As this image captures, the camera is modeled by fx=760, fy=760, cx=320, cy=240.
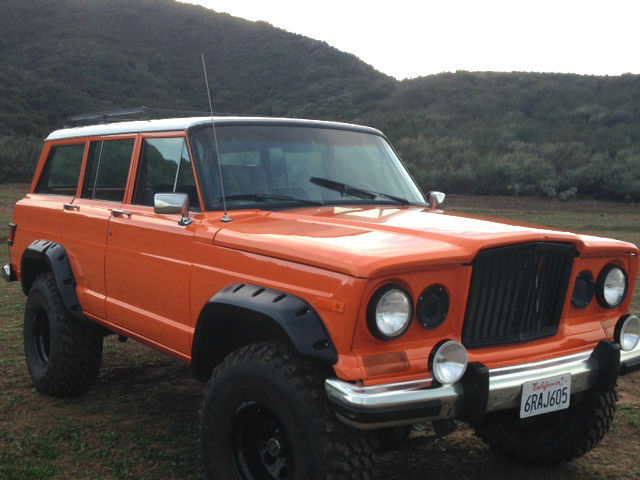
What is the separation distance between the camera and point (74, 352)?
5078mm

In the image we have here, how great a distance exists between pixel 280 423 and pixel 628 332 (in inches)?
68.1

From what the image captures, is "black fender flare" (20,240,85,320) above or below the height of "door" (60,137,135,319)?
below

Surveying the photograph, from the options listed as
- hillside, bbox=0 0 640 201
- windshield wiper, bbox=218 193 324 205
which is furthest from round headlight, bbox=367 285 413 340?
hillside, bbox=0 0 640 201

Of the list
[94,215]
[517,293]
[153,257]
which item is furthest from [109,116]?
[517,293]

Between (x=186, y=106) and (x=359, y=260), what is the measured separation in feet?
138

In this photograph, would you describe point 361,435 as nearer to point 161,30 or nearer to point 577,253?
point 577,253

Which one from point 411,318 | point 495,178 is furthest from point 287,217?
point 495,178

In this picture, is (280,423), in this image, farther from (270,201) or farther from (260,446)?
(270,201)

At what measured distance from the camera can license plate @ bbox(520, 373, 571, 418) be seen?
3111mm

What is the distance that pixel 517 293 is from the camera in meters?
3.28

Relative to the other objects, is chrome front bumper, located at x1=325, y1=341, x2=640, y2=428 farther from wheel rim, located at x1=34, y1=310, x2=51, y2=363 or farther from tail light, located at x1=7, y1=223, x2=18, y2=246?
tail light, located at x1=7, y1=223, x2=18, y2=246

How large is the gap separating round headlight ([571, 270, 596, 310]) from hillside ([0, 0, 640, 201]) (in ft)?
70.6

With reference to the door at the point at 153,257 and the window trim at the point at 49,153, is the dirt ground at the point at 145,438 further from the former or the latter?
the window trim at the point at 49,153

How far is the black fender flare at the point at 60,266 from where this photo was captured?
498 centimetres
